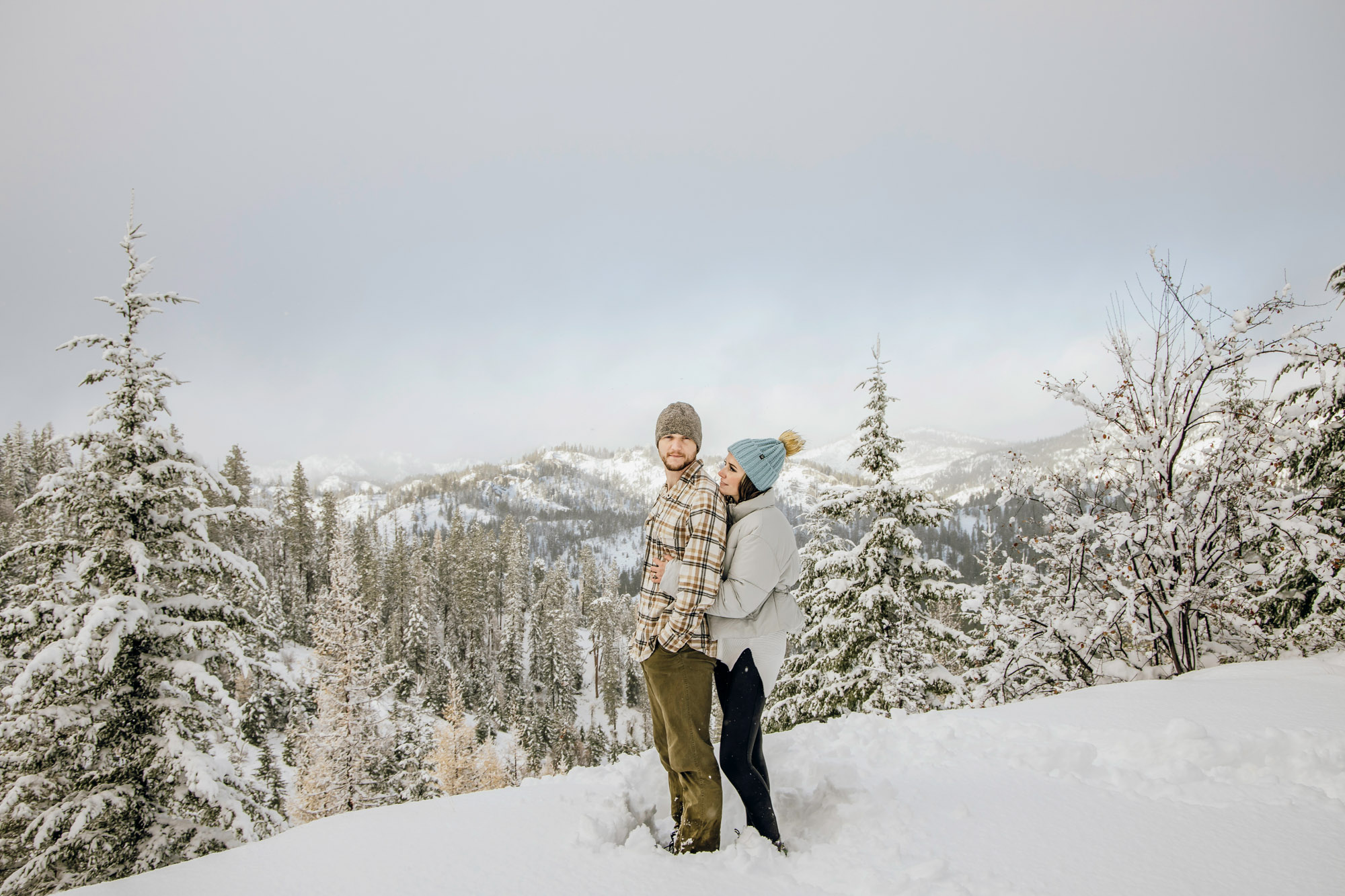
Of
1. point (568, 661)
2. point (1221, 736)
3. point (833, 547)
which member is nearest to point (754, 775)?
point (1221, 736)

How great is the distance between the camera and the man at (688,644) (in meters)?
2.73

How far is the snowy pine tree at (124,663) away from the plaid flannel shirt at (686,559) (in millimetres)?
7218

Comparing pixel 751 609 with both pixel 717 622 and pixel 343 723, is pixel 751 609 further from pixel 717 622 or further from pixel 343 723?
pixel 343 723

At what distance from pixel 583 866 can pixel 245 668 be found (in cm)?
740

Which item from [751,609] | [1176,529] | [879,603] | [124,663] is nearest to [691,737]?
[751,609]

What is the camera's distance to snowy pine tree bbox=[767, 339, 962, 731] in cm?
1134

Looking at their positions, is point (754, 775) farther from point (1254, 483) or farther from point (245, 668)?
point (245, 668)

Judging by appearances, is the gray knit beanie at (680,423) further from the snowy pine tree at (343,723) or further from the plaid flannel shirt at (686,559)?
the snowy pine tree at (343,723)

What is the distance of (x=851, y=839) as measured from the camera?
2.85 metres

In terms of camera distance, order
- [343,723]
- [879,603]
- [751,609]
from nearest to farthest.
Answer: [751,609], [879,603], [343,723]

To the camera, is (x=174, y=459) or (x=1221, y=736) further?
(x=174, y=459)

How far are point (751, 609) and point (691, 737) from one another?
739 mm

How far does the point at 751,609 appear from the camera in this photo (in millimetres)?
2734

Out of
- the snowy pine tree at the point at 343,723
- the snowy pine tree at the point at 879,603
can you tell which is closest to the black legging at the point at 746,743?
the snowy pine tree at the point at 879,603
